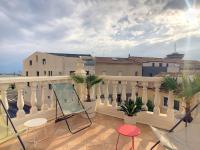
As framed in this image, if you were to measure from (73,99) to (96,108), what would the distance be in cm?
91

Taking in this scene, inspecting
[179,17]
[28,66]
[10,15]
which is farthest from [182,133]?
[28,66]

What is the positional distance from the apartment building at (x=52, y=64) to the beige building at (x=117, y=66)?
1441mm

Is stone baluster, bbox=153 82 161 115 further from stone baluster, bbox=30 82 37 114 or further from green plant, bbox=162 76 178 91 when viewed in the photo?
stone baluster, bbox=30 82 37 114

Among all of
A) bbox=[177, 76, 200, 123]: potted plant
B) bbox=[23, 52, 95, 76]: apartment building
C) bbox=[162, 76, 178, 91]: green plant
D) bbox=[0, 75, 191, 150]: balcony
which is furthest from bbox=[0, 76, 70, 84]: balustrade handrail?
bbox=[23, 52, 95, 76]: apartment building

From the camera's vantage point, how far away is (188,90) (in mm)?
2865

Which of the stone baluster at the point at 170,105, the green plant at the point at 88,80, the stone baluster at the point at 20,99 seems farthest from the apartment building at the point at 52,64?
the stone baluster at the point at 170,105

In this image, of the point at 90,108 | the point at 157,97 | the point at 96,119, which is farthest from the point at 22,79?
the point at 157,97

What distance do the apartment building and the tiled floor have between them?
16.4m

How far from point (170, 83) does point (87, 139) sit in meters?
1.87

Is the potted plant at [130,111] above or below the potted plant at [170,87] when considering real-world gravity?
below

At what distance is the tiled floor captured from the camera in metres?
2.90

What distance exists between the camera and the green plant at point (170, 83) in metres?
3.26

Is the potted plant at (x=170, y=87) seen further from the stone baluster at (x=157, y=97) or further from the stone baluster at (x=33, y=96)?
the stone baluster at (x=33, y=96)

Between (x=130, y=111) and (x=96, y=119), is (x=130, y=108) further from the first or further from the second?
(x=96, y=119)
